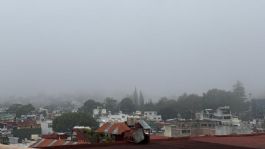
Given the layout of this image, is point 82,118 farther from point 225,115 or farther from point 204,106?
point 204,106

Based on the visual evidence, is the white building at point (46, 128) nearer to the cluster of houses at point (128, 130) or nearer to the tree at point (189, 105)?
the cluster of houses at point (128, 130)

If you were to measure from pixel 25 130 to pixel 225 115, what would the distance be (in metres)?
28.2

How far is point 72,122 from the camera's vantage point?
173ft

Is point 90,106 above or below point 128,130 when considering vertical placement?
above

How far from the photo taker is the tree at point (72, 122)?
52.4m

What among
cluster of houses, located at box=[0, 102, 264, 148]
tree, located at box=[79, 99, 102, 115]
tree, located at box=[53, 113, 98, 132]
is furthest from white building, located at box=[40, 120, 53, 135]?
tree, located at box=[79, 99, 102, 115]

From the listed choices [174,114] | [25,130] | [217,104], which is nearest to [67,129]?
[25,130]

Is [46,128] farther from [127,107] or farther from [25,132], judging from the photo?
[127,107]

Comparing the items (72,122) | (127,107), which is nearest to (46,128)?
(72,122)

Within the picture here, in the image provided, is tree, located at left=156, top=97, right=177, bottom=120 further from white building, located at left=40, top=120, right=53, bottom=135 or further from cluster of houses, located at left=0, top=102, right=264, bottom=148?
white building, located at left=40, top=120, right=53, bottom=135

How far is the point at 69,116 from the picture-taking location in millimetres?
53344

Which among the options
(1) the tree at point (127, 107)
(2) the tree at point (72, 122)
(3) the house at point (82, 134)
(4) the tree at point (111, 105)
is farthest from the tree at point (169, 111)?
(3) the house at point (82, 134)

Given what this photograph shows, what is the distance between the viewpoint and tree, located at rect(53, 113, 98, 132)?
2064 inches

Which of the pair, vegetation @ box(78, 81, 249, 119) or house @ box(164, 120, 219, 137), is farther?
vegetation @ box(78, 81, 249, 119)
